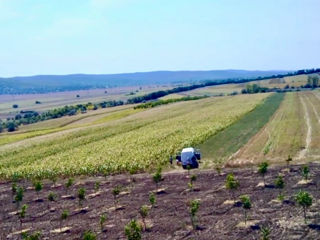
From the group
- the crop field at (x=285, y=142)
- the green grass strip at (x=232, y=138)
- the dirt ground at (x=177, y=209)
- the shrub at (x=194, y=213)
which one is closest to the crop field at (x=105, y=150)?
the green grass strip at (x=232, y=138)

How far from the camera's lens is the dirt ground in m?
23.9

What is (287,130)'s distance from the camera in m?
56.5

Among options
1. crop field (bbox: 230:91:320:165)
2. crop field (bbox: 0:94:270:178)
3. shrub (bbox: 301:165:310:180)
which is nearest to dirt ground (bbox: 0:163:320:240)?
shrub (bbox: 301:165:310:180)

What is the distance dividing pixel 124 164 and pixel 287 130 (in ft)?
74.9

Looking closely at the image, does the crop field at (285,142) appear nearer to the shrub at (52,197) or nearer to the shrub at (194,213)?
the shrub at (52,197)

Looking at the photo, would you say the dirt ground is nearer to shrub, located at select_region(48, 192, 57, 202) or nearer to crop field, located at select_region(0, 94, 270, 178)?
shrub, located at select_region(48, 192, 57, 202)

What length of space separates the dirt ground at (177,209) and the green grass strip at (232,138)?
23.4 ft

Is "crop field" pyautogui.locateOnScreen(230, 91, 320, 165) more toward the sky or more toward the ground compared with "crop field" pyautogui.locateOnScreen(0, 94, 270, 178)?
more toward the sky

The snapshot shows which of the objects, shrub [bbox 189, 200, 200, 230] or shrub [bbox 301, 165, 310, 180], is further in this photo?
shrub [bbox 301, 165, 310, 180]

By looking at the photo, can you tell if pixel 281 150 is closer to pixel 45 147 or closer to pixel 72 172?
pixel 72 172

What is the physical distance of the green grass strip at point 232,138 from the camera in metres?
46.2

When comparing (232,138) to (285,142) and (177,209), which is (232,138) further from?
(177,209)

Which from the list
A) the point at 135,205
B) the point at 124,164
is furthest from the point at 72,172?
the point at 135,205

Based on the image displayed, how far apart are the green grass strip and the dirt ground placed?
7.12m
